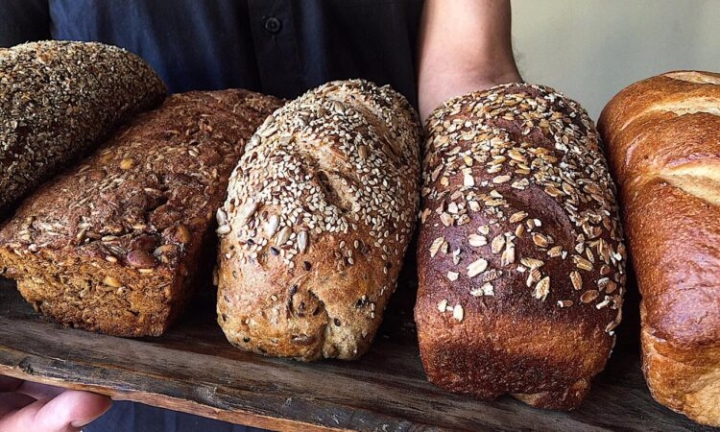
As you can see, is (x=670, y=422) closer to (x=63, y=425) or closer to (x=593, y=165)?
(x=593, y=165)

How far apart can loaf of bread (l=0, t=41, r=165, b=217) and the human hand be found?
Result: 1.40ft

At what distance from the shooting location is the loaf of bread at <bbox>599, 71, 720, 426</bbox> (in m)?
0.98

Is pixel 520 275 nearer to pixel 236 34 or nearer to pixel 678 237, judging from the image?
Result: pixel 678 237

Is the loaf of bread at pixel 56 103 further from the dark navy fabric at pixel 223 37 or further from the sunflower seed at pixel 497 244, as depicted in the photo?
the sunflower seed at pixel 497 244

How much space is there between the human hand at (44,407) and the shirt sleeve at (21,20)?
1.03 meters

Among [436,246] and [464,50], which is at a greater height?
[464,50]

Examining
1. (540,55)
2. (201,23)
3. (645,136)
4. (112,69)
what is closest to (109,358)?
(112,69)

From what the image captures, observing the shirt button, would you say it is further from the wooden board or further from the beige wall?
the beige wall

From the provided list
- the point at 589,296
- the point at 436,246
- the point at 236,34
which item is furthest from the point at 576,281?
the point at 236,34

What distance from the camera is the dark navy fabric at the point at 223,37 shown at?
5.80ft

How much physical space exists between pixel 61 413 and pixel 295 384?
0.49m

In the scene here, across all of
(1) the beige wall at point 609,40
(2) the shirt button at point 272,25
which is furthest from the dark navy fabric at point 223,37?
(1) the beige wall at point 609,40

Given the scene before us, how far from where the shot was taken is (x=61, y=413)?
121cm

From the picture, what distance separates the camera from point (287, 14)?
1.77 meters
